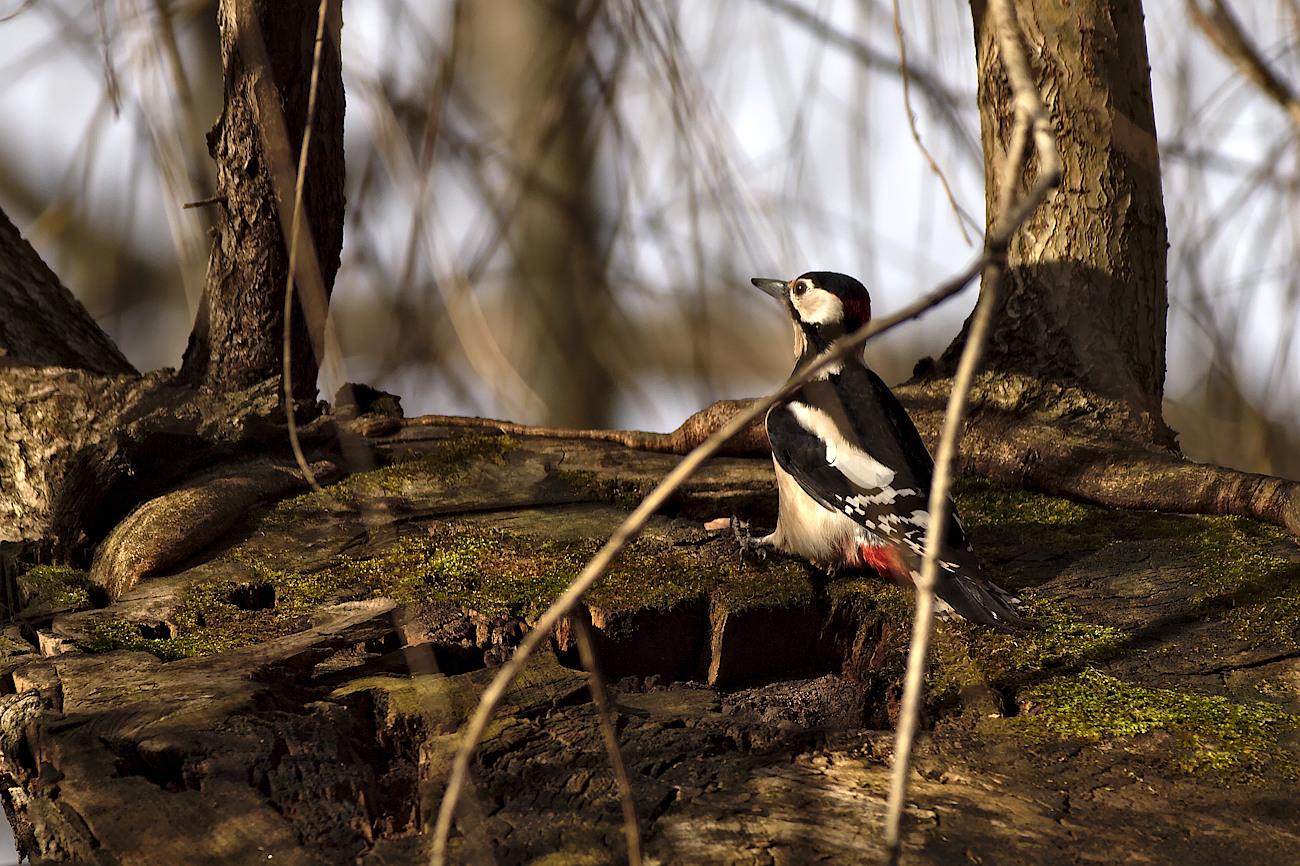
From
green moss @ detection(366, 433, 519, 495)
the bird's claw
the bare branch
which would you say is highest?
the bare branch

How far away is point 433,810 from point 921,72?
1.71 m

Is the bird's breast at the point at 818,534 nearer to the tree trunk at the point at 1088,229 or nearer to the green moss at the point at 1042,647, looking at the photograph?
the green moss at the point at 1042,647

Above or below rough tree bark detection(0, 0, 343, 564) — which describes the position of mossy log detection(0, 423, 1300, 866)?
below

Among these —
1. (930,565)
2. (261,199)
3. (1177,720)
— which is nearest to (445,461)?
(261,199)

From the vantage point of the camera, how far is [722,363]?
3516 mm

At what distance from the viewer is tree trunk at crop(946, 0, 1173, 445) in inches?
120

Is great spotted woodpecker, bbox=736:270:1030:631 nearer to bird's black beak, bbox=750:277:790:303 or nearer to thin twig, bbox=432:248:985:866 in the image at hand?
bird's black beak, bbox=750:277:790:303

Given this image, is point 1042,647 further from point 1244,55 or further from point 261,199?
point 261,199

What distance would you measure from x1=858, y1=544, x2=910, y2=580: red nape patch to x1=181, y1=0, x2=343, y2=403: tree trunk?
164 cm

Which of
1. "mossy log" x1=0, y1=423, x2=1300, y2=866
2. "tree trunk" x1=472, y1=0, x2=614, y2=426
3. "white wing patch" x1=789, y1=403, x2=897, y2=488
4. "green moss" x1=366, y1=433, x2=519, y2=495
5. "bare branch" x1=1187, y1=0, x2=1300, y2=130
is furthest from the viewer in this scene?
"tree trunk" x1=472, y1=0, x2=614, y2=426

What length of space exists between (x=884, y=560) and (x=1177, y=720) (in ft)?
2.66

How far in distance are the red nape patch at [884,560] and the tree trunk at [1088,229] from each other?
4.07 ft

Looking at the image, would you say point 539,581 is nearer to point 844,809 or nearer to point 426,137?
point 844,809

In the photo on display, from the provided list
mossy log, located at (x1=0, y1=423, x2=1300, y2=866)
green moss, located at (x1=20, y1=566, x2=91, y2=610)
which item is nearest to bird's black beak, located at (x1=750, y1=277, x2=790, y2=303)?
mossy log, located at (x1=0, y1=423, x2=1300, y2=866)
